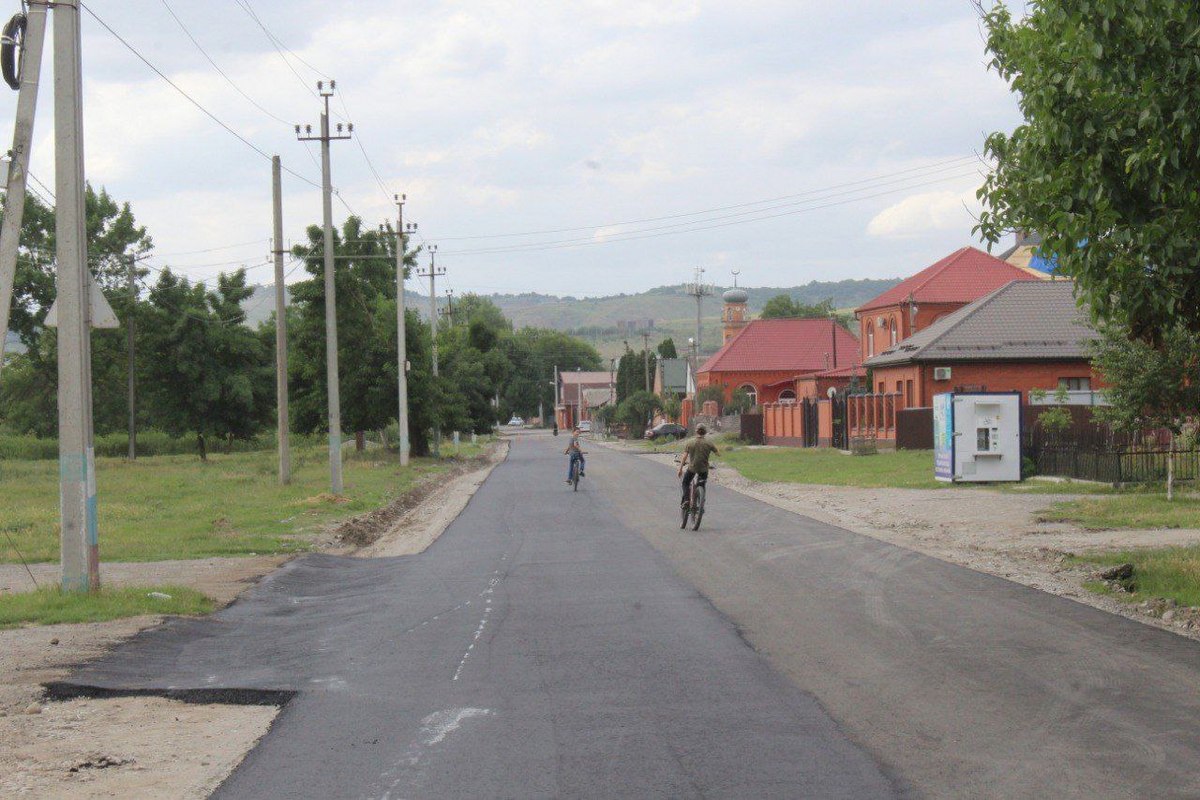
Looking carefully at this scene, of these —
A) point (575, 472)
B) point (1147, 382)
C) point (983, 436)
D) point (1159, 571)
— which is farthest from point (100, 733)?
point (983, 436)

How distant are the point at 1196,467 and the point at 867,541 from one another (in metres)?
11.2

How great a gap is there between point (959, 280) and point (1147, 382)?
4227 cm

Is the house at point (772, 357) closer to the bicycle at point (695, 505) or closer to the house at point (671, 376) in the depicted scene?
the house at point (671, 376)

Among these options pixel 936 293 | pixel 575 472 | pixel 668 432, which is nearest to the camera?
pixel 575 472

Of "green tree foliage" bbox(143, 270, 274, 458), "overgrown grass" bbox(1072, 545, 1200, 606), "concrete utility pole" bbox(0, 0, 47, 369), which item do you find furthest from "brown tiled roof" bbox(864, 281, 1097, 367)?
"concrete utility pole" bbox(0, 0, 47, 369)

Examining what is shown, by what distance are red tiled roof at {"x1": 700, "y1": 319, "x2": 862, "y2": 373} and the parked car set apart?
24.6 ft

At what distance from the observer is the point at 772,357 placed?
9288 cm

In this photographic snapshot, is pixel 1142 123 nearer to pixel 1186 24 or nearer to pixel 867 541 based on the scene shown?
pixel 1186 24

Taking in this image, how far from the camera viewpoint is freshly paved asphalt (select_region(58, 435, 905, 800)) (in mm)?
6492

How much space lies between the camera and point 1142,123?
32.7ft

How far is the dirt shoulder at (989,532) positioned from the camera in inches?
565

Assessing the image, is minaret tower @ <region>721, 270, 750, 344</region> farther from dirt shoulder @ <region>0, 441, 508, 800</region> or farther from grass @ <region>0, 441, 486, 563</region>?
dirt shoulder @ <region>0, 441, 508, 800</region>

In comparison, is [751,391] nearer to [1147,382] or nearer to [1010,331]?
[1010,331]

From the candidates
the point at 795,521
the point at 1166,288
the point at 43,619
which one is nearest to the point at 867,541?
the point at 795,521
